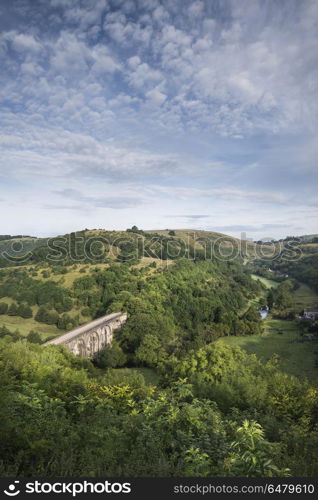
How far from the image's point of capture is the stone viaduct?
55156 millimetres

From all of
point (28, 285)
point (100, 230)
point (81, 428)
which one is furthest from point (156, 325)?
point (100, 230)

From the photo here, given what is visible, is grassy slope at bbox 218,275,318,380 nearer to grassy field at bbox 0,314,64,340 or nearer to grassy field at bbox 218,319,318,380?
grassy field at bbox 218,319,318,380

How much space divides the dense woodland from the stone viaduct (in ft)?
10.4

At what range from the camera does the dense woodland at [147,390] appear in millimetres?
7680

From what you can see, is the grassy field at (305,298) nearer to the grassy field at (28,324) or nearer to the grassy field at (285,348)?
the grassy field at (285,348)

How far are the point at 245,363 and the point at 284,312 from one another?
8509cm

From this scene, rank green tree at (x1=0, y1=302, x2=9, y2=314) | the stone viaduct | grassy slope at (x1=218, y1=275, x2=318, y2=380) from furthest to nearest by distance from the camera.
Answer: green tree at (x1=0, y1=302, x2=9, y2=314), grassy slope at (x1=218, y1=275, x2=318, y2=380), the stone viaduct

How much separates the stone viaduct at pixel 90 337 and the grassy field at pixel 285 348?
28282 mm

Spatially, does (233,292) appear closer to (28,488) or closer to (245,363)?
(245,363)

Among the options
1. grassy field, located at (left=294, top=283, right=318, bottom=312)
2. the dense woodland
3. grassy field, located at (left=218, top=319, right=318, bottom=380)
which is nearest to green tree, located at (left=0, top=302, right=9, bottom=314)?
the dense woodland

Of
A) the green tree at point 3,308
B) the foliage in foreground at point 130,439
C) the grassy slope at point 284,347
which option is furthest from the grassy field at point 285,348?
the green tree at point 3,308

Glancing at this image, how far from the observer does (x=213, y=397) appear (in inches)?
945

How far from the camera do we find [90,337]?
63750 mm

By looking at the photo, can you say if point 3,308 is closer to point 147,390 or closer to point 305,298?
point 147,390
